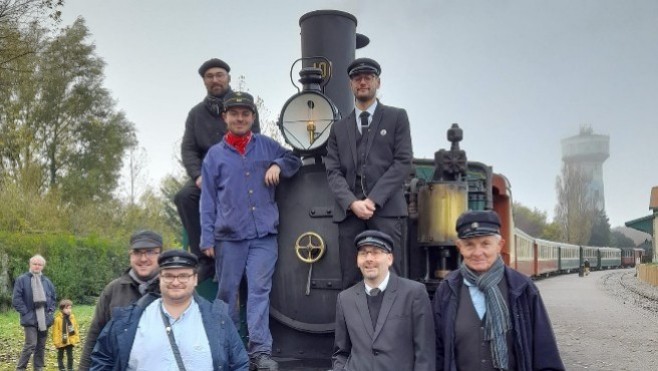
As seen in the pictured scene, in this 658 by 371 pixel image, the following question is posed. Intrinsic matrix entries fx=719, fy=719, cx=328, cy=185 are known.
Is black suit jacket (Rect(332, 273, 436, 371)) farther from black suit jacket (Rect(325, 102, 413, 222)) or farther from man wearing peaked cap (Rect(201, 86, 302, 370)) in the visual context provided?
→ man wearing peaked cap (Rect(201, 86, 302, 370))

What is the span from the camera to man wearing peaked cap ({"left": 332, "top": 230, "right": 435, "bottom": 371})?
3307mm

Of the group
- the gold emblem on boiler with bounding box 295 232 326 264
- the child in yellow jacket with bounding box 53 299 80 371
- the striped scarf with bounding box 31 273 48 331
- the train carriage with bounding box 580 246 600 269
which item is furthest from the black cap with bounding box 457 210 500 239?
the train carriage with bounding box 580 246 600 269

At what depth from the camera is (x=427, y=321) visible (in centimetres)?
333

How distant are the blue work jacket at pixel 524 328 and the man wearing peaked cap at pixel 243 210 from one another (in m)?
1.44

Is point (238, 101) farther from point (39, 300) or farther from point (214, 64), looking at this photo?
point (39, 300)

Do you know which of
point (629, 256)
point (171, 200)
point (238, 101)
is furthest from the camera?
point (629, 256)

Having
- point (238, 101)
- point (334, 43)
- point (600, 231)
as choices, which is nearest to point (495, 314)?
point (238, 101)

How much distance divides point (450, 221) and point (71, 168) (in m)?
27.6

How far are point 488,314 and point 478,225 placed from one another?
400 mm

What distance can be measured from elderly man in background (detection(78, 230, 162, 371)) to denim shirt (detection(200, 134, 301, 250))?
0.80 m

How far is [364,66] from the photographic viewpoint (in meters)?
4.21

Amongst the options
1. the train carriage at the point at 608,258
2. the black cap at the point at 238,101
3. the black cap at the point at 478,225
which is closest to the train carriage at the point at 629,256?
the train carriage at the point at 608,258

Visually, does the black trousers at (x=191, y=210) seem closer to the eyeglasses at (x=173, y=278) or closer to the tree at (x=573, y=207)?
the eyeglasses at (x=173, y=278)

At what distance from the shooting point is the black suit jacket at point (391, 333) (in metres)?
3.30
